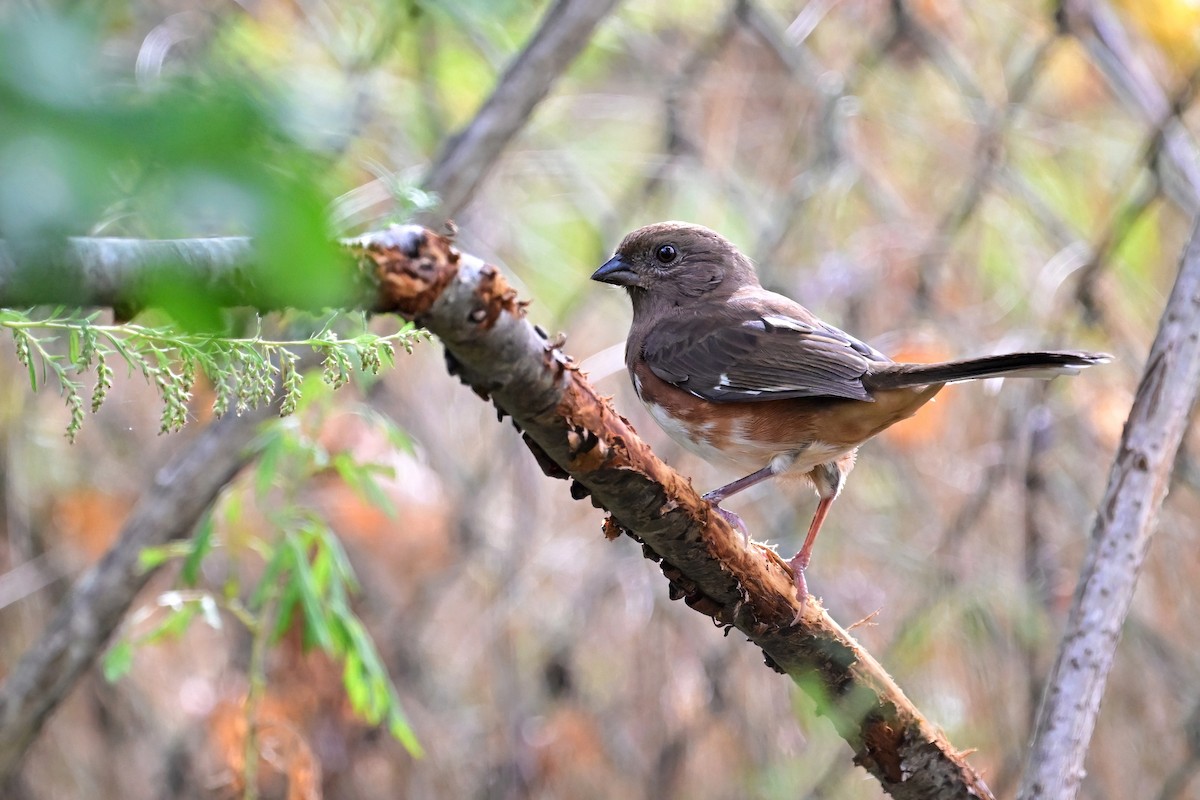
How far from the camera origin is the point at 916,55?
4.02 m

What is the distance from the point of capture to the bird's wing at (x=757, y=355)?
2344 millimetres

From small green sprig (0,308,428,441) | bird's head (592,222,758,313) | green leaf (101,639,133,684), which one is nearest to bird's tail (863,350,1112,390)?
bird's head (592,222,758,313)

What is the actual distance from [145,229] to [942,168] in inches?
151

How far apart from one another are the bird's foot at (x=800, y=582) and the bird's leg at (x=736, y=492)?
12 cm

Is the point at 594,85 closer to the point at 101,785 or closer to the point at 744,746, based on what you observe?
the point at 744,746

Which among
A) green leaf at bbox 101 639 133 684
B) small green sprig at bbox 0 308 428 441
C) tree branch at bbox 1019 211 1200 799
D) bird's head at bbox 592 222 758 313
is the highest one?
bird's head at bbox 592 222 758 313

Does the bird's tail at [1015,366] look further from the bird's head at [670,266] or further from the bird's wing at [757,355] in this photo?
the bird's head at [670,266]

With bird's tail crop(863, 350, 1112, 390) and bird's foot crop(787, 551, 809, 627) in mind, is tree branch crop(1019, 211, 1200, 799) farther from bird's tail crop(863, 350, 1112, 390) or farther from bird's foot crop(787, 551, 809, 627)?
bird's foot crop(787, 551, 809, 627)

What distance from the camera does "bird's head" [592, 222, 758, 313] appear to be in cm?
291

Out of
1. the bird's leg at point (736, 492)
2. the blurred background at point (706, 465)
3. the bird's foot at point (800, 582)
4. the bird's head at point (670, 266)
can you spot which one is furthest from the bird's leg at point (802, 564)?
the blurred background at point (706, 465)

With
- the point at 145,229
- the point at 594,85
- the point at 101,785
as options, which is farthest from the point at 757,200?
the point at 145,229

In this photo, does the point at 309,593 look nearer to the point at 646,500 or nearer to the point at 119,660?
the point at 119,660

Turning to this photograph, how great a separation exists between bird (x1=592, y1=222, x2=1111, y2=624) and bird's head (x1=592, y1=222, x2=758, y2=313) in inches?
2.7

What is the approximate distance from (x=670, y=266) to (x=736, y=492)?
0.86 meters
